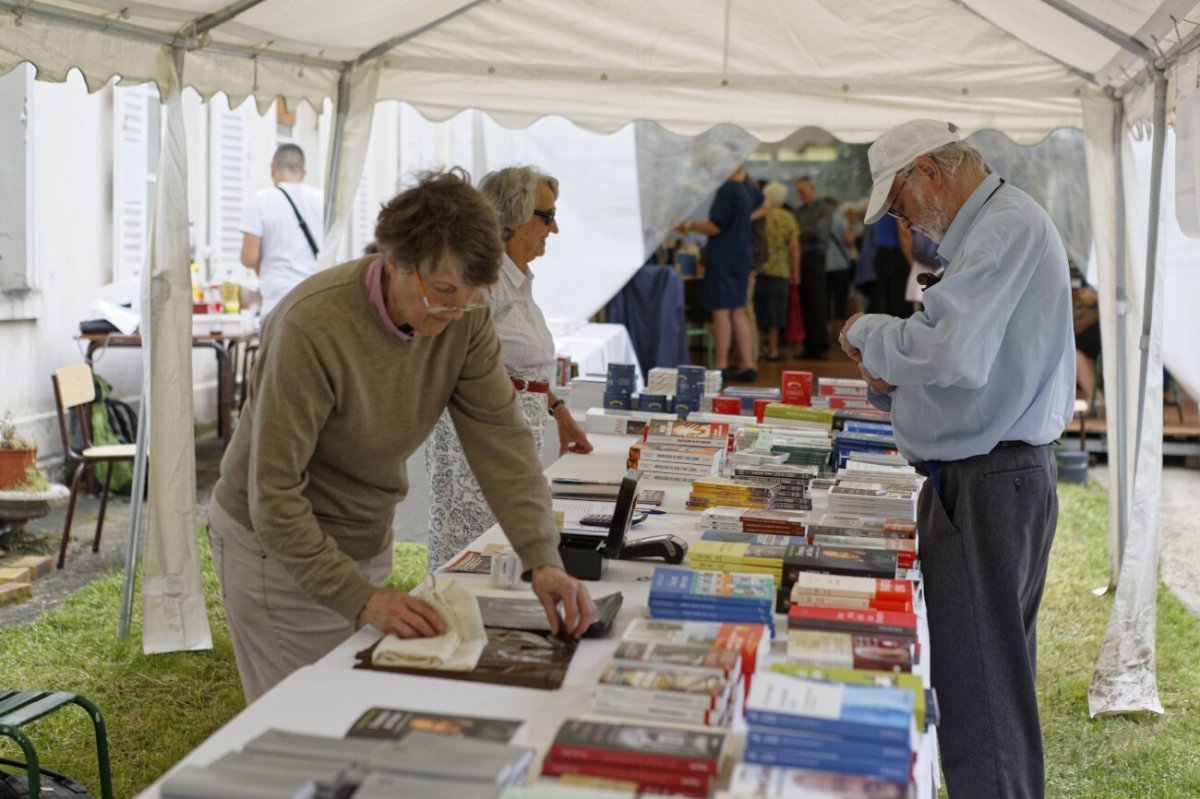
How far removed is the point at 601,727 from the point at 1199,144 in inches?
102

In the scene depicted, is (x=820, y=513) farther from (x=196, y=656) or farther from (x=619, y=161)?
(x=619, y=161)

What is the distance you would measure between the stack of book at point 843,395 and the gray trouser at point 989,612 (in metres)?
1.80

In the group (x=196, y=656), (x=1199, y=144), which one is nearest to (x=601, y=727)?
(x=1199, y=144)

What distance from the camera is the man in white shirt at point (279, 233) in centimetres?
735

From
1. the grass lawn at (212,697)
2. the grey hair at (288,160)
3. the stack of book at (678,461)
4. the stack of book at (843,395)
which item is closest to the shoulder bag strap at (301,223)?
the grey hair at (288,160)

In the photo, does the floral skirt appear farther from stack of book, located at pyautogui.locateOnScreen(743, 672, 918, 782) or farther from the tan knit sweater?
stack of book, located at pyautogui.locateOnScreen(743, 672, 918, 782)

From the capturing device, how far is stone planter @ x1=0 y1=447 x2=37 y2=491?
19.6 ft

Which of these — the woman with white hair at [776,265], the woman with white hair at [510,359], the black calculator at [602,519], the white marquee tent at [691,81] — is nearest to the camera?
the black calculator at [602,519]

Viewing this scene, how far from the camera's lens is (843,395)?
475 centimetres

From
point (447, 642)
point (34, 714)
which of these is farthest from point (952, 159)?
point (34, 714)

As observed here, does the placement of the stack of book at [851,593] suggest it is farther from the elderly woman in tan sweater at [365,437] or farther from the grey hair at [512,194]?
the grey hair at [512,194]

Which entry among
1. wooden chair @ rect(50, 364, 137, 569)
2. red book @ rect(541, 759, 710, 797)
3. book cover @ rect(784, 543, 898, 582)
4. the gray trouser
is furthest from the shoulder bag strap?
red book @ rect(541, 759, 710, 797)

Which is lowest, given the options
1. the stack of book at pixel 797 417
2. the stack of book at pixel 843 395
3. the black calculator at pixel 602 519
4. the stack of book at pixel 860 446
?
the black calculator at pixel 602 519

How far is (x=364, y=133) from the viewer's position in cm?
519
